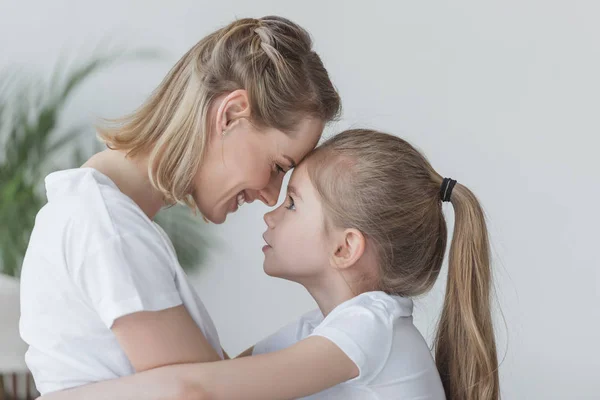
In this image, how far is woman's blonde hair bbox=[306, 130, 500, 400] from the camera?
170 cm

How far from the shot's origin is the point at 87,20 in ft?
11.7

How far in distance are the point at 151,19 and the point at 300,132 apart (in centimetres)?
213

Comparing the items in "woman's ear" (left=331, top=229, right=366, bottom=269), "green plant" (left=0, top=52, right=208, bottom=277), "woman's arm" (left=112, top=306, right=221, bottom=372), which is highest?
"woman's ear" (left=331, top=229, right=366, bottom=269)

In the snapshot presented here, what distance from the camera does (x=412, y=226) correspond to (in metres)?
1.72

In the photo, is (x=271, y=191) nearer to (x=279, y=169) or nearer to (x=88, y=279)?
(x=279, y=169)

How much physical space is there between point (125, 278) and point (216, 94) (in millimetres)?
404

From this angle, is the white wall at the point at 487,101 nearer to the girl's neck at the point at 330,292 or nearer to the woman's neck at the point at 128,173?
the girl's neck at the point at 330,292

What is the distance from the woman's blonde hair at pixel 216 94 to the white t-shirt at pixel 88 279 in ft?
0.44

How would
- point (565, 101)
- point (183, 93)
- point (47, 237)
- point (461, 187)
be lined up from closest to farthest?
point (47, 237), point (183, 93), point (461, 187), point (565, 101)

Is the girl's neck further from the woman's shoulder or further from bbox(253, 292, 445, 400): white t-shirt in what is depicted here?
the woman's shoulder

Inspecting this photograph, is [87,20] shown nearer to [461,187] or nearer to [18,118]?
[18,118]

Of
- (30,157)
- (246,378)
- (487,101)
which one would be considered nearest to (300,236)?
(246,378)

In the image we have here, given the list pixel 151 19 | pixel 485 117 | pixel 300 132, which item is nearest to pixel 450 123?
pixel 485 117

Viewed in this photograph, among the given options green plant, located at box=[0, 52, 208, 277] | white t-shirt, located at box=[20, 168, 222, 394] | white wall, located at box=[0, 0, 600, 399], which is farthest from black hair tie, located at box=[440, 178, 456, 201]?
green plant, located at box=[0, 52, 208, 277]
